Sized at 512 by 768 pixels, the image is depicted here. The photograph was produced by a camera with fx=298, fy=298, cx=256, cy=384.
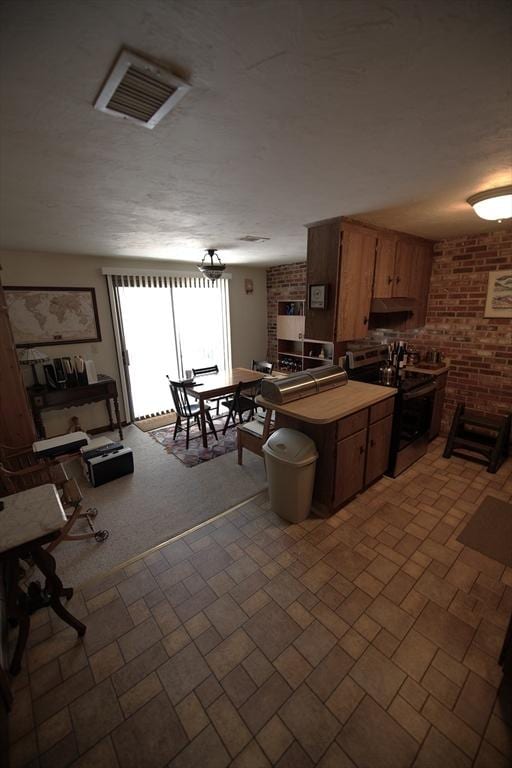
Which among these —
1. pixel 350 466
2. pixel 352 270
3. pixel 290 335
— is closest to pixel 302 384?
pixel 350 466

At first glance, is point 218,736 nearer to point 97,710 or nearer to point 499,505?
point 97,710

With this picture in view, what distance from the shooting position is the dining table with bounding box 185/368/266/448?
12.1 ft

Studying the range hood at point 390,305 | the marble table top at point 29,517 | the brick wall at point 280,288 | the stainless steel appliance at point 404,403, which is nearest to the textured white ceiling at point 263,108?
the range hood at point 390,305

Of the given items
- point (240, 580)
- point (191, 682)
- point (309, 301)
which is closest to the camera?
→ point (191, 682)

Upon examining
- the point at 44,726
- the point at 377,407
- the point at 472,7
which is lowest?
the point at 44,726

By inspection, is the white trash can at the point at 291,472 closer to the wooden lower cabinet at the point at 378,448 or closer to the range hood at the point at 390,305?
the wooden lower cabinet at the point at 378,448

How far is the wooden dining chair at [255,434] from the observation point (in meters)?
2.96

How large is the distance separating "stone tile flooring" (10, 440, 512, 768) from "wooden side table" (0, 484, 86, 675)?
0.53 ft

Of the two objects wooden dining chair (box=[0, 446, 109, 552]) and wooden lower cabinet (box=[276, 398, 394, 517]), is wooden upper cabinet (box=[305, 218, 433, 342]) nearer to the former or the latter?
wooden lower cabinet (box=[276, 398, 394, 517])

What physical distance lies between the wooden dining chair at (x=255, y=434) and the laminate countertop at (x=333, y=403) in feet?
1.66

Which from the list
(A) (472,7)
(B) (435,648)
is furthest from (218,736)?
(A) (472,7)

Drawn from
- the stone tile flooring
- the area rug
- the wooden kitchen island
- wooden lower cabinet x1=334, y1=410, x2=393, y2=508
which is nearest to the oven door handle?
the wooden kitchen island

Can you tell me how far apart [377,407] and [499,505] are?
1366mm

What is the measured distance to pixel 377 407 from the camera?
8.67ft
